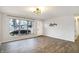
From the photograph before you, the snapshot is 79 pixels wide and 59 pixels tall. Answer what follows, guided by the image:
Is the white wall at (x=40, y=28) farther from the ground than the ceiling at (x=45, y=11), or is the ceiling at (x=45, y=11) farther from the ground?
the ceiling at (x=45, y=11)

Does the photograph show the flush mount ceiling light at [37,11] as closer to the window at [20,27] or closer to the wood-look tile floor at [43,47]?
the window at [20,27]


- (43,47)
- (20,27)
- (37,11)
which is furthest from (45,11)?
(43,47)

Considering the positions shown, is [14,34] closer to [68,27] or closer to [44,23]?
[44,23]

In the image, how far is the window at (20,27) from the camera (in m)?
1.41

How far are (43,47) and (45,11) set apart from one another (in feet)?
1.98

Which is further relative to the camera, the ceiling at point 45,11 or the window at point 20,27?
the window at point 20,27

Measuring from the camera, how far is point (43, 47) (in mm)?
1497

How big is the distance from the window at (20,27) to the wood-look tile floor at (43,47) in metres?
0.15

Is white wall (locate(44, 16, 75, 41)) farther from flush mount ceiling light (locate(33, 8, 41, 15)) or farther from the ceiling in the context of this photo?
flush mount ceiling light (locate(33, 8, 41, 15))

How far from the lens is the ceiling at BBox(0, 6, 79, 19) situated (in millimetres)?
1304

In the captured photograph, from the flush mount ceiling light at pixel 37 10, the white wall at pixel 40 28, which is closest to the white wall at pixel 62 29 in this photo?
the white wall at pixel 40 28

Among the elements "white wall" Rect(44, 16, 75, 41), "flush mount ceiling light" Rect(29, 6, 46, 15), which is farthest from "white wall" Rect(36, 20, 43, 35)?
"flush mount ceiling light" Rect(29, 6, 46, 15)
